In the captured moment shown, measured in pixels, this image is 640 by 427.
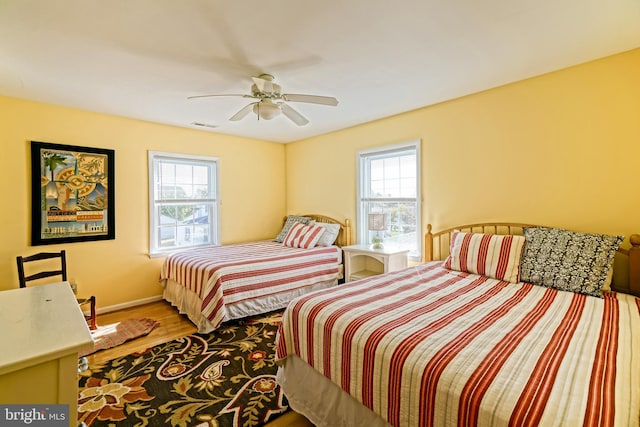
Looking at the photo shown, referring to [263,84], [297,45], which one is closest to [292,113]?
[263,84]

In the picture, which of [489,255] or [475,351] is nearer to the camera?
[475,351]

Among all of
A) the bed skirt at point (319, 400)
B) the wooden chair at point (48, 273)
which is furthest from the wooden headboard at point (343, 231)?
the wooden chair at point (48, 273)

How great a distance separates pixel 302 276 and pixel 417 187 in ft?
5.69

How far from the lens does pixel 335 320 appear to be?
1.62m

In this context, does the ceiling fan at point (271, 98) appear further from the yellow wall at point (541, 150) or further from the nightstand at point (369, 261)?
the nightstand at point (369, 261)

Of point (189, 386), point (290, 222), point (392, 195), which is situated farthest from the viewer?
point (290, 222)

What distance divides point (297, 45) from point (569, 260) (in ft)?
8.05

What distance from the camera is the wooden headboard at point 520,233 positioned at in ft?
6.80

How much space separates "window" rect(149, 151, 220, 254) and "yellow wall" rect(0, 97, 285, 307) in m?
0.10

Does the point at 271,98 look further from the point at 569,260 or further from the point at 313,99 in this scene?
the point at 569,260

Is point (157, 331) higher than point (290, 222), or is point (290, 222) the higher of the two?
point (290, 222)

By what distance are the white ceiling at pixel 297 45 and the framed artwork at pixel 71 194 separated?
2.02ft

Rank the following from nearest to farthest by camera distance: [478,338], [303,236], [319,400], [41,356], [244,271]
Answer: [41,356], [478,338], [319,400], [244,271], [303,236]

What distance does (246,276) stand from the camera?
3193 millimetres
